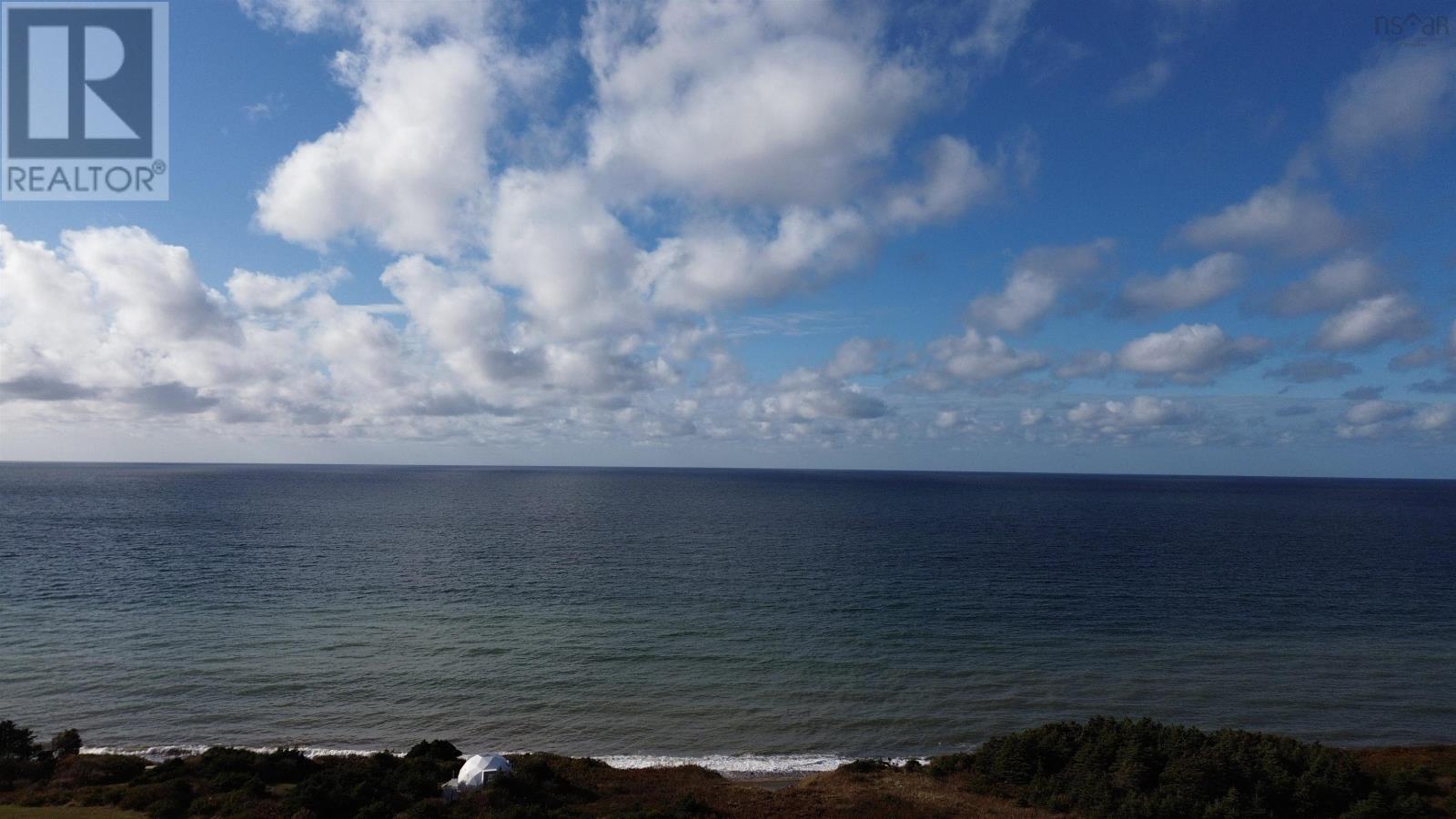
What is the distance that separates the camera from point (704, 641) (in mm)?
48875

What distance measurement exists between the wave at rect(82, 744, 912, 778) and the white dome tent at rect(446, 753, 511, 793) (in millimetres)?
7040

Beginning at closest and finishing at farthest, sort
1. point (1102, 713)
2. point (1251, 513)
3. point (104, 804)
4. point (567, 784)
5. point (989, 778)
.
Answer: point (104, 804) < point (567, 784) < point (989, 778) < point (1102, 713) < point (1251, 513)

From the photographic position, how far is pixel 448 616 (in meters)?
54.9

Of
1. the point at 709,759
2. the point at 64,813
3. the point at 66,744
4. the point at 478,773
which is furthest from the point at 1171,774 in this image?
the point at 66,744

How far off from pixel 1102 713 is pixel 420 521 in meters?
120

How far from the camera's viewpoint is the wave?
30.5 m

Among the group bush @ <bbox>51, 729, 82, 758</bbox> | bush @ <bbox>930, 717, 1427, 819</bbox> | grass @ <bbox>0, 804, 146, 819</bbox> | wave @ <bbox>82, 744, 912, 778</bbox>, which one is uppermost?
grass @ <bbox>0, 804, 146, 819</bbox>

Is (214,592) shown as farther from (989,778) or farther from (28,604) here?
(989,778)

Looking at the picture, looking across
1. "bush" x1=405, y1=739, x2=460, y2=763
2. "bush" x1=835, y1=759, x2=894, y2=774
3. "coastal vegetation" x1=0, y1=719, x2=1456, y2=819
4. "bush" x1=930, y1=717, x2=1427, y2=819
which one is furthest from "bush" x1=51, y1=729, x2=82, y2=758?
"bush" x1=930, y1=717, x2=1427, y2=819

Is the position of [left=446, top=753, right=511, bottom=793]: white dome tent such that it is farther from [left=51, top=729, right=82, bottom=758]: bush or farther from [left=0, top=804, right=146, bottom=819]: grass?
[left=51, top=729, right=82, bottom=758]: bush

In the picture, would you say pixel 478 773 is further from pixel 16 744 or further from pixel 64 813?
pixel 16 744

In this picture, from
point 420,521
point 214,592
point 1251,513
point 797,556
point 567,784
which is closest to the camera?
point 567,784

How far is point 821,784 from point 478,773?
12.9 metres

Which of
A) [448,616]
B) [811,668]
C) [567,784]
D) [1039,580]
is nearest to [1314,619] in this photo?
[1039,580]
